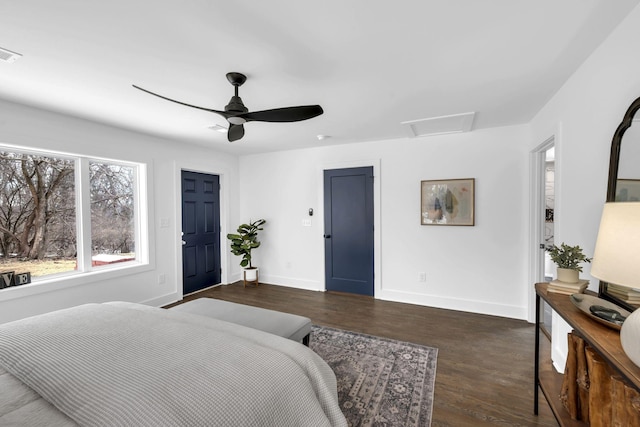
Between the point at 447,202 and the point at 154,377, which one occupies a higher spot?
the point at 447,202

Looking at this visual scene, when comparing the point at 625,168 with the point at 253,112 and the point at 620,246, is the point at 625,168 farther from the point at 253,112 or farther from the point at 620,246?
the point at 253,112

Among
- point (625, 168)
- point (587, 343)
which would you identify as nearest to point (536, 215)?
point (625, 168)

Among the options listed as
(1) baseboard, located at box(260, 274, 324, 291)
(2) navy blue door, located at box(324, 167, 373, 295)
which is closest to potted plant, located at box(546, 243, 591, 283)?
(2) navy blue door, located at box(324, 167, 373, 295)

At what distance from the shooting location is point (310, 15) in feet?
4.61

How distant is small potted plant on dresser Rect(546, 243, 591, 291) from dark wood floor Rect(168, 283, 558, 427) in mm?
924

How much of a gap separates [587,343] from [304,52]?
216 centimetres

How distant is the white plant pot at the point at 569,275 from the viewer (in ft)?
5.10

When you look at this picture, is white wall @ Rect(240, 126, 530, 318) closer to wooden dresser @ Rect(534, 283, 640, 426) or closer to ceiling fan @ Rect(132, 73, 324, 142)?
wooden dresser @ Rect(534, 283, 640, 426)

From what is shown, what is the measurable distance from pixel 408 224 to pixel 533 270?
148 centimetres

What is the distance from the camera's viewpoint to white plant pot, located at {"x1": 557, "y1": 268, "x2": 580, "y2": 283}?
5.10ft

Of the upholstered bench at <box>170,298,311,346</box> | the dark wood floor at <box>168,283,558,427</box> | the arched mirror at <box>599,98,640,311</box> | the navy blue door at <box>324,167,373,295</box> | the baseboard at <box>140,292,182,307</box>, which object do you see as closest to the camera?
the arched mirror at <box>599,98,640,311</box>

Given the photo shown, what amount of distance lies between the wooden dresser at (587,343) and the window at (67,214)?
166 inches

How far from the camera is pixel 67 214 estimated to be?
9.95 ft

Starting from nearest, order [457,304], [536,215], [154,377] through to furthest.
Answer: [154,377] → [536,215] → [457,304]
